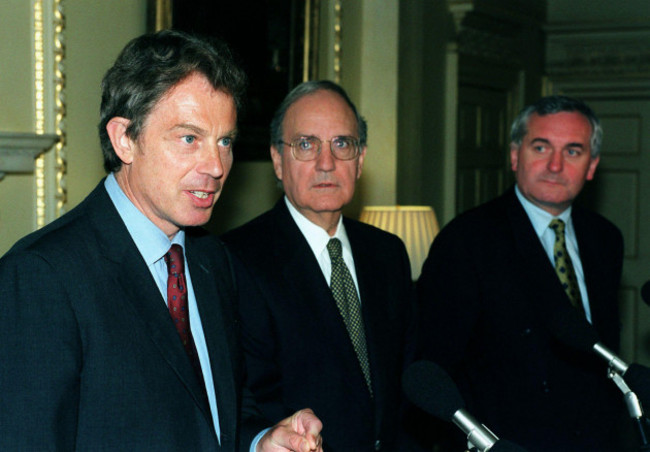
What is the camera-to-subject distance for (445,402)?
1.44 metres

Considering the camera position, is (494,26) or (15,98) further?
(494,26)

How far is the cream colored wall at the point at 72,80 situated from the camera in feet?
8.33

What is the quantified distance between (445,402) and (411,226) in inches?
104

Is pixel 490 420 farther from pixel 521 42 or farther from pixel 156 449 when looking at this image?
pixel 521 42

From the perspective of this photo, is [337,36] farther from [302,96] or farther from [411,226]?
[302,96]

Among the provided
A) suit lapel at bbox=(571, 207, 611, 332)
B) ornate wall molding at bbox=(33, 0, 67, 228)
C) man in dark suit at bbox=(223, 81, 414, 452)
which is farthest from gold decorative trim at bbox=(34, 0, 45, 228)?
suit lapel at bbox=(571, 207, 611, 332)

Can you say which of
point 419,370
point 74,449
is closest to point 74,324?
point 74,449

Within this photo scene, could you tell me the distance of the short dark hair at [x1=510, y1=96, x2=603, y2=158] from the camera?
Result: 9.37ft

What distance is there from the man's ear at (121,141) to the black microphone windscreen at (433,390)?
2.30 ft

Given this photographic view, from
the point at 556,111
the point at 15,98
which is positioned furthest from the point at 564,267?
the point at 15,98

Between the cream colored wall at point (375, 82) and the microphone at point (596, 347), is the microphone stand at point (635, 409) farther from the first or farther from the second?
the cream colored wall at point (375, 82)

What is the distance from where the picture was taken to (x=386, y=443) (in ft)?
7.72

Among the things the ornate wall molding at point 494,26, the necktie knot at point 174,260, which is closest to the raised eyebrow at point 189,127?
the necktie knot at point 174,260

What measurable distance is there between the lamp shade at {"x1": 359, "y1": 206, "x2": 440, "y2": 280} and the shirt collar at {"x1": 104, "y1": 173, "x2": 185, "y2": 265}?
7.83 ft
